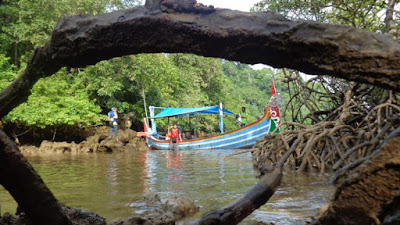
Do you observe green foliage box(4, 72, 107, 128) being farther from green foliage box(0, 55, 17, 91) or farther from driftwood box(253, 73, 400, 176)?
driftwood box(253, 73, 400, 176)

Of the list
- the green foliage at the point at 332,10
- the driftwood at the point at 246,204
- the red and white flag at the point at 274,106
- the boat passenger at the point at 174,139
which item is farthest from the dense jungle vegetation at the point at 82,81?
the driftwood at the point at 246,204

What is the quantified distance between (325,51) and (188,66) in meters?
31.5

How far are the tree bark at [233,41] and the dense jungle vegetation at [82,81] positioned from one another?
53.7 ft

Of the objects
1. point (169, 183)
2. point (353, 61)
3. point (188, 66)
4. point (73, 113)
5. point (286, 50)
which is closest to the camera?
point (353, 61)

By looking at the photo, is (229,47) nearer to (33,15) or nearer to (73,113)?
(73,113)

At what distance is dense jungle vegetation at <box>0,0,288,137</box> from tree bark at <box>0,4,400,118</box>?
1637cm

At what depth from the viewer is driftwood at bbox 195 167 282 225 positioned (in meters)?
2.33

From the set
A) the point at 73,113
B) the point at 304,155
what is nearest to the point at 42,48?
the point at 304,155

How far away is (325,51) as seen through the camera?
61.9 inches

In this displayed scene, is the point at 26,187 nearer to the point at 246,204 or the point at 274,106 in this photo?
the point at 246,204

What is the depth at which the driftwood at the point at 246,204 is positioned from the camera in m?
2.33

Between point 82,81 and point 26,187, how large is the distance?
22.0 m

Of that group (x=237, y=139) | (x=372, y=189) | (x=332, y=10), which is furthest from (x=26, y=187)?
(x=237, y=139)

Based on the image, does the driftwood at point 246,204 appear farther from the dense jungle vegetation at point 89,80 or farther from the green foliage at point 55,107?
the green foliage at point 55,107
